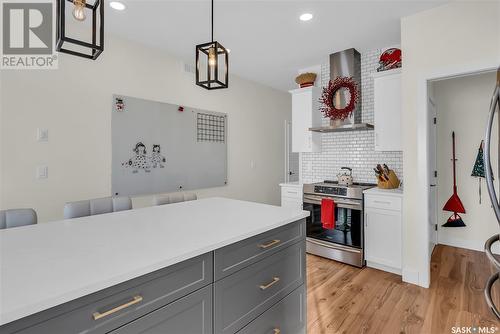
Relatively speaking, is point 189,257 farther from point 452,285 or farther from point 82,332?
point 452,285

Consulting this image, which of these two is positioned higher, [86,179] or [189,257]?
[86,179]

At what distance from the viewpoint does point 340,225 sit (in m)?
3.31

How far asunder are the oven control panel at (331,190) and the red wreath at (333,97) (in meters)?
0.99

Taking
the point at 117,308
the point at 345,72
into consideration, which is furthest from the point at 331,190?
the point at 117,308

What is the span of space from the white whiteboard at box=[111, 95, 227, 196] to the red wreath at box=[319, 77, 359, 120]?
1624 millimetres

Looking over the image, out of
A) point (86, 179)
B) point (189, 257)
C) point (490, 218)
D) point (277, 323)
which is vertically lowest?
point (277, 323)

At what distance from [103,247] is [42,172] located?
2.04m

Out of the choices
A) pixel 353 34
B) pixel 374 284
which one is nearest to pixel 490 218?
pixel 374 284

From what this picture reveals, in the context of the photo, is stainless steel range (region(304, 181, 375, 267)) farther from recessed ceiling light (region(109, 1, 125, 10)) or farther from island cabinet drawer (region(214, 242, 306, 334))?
Answer: recessed ceiling light (region(109, 1, 125, 10))

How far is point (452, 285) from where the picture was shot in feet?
8.55

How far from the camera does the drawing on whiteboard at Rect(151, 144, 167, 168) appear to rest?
3.39m

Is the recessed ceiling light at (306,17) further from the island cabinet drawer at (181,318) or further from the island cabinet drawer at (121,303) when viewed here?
the island cabinet drawer at (181,318)

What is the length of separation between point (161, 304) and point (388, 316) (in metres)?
1.98

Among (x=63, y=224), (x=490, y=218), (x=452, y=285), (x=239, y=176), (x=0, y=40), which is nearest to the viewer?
(x=63, y=224)
